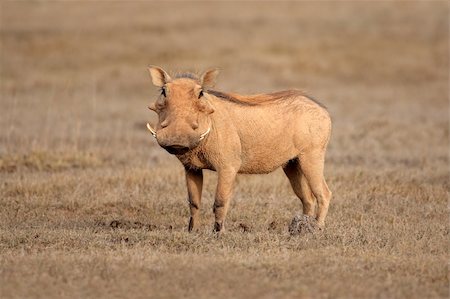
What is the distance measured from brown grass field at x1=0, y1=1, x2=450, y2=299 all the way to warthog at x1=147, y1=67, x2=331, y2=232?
0.47 meters

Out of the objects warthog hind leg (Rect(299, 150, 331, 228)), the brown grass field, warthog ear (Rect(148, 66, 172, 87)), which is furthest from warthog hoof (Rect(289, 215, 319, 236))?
warthog ear (Rect(148, 66, 172, 87))

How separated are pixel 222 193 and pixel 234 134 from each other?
1.96ft

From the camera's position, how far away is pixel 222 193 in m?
8.50

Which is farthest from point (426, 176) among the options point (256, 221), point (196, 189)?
point (196, 189)

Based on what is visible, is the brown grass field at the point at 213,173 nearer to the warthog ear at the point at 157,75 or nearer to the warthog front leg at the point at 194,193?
the warthog front leg at the point at 194,193

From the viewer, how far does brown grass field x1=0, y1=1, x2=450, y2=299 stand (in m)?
6.84

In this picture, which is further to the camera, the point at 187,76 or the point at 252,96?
the point at 252,96

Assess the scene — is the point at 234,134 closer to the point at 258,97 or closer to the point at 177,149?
the point at 258,97

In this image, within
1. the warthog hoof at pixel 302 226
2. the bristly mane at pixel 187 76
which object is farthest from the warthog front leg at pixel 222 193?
the bristly mane at pixel 187 76

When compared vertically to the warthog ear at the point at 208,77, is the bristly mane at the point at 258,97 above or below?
below

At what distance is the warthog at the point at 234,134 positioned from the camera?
26.6 feet

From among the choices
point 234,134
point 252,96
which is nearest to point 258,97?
point 252,96

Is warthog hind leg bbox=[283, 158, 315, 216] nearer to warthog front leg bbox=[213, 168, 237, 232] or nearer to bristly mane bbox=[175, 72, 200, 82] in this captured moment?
warthog front leg bbox=[213, 168, 237, 232]

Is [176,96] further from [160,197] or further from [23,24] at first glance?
[23,24]
